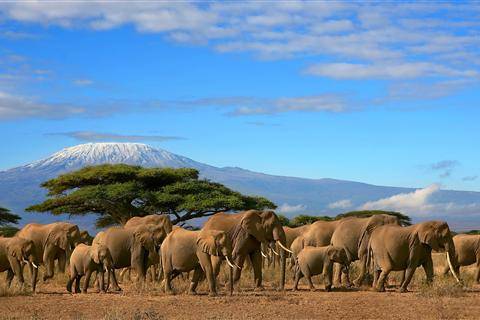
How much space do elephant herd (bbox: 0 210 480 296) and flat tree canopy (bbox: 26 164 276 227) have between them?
22.3 m

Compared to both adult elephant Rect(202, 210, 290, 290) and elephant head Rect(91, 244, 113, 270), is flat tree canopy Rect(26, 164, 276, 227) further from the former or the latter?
elephant head Rect(91, 244, 113, 270)

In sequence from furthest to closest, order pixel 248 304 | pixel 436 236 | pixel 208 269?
pixel 436 236 → pixel 208 269 → pixel 248 304

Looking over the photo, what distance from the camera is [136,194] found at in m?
47.2

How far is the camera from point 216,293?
20.4 m

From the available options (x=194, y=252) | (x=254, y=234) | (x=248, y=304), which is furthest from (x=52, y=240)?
(x=248, y=304)

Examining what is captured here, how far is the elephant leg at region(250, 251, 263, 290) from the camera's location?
906 inches

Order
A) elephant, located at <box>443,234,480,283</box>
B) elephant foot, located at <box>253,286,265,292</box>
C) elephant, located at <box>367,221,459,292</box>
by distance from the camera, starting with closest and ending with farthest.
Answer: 1. elephant, located at <box>367,221,459,292</box>
2. elephant foot, located at <box>253,286,265,292</box>
3. elephant, located at <box>443,234,480,283</box>

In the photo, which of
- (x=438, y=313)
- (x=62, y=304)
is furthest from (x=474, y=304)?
(x=62, y=304)

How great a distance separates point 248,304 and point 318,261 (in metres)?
4.14

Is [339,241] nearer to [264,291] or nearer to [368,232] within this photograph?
[368,232]

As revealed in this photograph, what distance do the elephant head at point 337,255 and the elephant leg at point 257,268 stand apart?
1945 millimetres

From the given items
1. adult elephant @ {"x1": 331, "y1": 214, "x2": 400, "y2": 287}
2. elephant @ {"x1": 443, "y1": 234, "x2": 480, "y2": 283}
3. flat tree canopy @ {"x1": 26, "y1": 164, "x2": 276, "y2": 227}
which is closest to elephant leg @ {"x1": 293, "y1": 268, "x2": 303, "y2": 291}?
adult elephant @ {"x1": 331, "y1": 214, "x2": 400, "y2": 287}

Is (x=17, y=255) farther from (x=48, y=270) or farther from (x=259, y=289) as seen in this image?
(x=259, y=289)

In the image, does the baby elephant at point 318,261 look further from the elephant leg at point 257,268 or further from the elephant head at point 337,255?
the elephant leg at point 257,268
